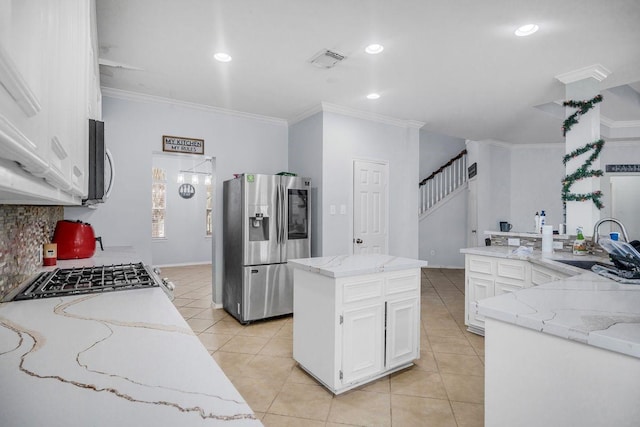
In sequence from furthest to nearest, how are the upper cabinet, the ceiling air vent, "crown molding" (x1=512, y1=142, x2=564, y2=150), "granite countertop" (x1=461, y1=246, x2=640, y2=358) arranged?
"crown molding" (x1=512, y1=142, x2=564, y2=150)
the ceiling air vent
"granite countertop" (x1=461, y1=246, x2=640, y2=358)
the upper cabinet

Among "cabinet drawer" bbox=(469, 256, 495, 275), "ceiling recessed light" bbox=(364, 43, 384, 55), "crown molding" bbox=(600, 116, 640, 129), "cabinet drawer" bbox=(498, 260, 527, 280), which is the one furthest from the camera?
"crown molding" bbox=(600, 116, 640, 129)

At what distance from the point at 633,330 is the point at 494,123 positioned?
489cm

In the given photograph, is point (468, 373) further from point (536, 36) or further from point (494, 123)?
point (494, 123)

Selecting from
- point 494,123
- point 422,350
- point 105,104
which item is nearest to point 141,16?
point 105,104

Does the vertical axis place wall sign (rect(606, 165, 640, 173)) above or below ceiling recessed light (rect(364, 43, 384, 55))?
below

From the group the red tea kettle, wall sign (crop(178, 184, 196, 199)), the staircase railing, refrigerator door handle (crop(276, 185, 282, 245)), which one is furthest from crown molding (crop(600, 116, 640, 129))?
wall sign (crop(178, 184, 196, 199))

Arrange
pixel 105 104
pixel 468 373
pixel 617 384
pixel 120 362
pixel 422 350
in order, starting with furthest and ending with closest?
pixel 105 104
pixel 422 350
pixel 468 373
pixel 617 384
pixel 120 362

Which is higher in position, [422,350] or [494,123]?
[494,123]

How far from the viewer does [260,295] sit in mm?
3885

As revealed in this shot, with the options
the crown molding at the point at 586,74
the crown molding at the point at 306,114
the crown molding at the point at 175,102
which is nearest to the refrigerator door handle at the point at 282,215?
the crown molding at the point at 306,114

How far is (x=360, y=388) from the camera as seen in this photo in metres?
2.37

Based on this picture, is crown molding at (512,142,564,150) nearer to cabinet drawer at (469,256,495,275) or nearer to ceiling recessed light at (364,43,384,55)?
cabinet drawer at (469,256,495,275)

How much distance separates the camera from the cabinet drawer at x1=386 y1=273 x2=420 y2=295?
2461 millimetres

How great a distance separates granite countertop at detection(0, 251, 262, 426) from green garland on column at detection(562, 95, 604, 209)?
3.65 meters
